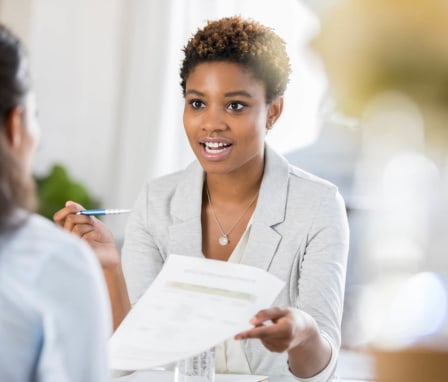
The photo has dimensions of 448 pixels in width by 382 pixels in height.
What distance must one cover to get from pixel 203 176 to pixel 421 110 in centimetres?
164

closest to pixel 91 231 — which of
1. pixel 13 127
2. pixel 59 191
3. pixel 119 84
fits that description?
pixel 13 127

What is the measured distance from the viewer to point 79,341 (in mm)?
667

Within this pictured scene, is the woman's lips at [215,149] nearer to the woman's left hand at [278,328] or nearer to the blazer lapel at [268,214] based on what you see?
the blazer lapel at [268,214]

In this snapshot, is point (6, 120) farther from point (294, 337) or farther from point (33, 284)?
point (294, 337)

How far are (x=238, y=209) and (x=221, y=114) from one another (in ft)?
0.85

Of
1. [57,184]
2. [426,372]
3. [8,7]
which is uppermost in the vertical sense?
[426,372]

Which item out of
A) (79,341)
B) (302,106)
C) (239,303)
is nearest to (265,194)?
(239,303)

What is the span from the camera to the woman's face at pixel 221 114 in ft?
5.79

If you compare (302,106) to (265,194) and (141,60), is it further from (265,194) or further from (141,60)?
(265,194)

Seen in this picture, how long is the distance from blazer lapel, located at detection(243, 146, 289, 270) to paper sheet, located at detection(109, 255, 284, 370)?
19.1 inches

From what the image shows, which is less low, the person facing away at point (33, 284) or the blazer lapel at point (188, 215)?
the person facing away at point (33, 284)

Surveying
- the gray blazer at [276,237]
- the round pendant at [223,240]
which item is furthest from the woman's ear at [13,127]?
the round pendant at [223,240]

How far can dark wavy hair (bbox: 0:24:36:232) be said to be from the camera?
0.65 metres

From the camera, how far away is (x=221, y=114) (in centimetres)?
177
